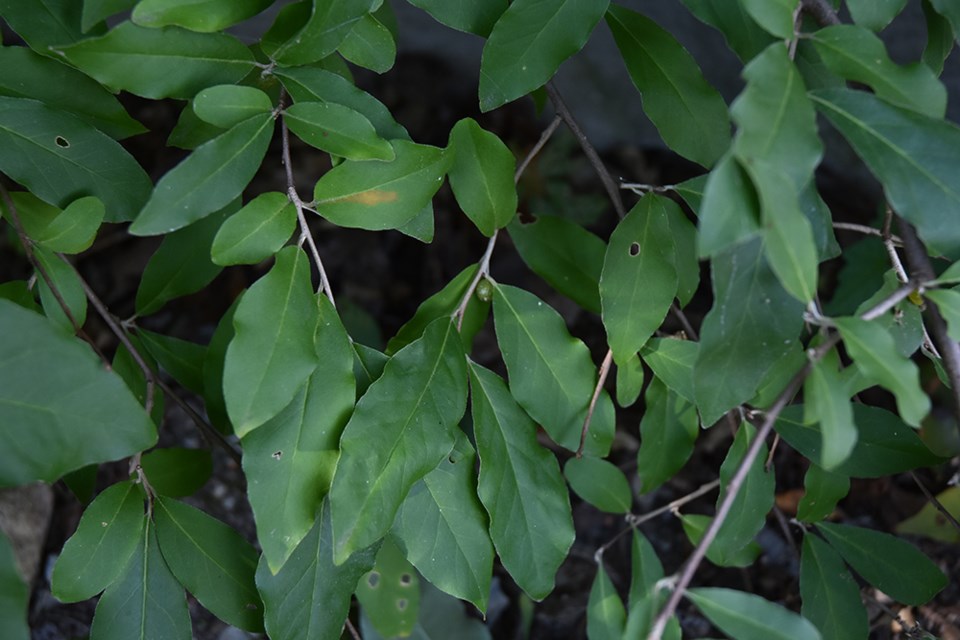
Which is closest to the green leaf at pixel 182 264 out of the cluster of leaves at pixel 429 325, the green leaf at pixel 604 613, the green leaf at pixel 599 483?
the cluster of leaves at pixel 429 325

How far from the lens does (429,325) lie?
3.82 ft

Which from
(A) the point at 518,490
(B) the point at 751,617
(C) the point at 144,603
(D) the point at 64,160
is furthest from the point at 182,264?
(B) the point at 751,617

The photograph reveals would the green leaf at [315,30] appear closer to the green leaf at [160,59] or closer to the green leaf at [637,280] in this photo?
the green leaf at [160,59]

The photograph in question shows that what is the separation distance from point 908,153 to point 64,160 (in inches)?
40.3

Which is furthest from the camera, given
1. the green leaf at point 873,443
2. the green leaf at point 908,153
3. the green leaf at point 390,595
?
the green leaf at point 390,595

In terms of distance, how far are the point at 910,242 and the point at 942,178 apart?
124 mm

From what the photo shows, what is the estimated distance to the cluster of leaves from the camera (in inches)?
37.4

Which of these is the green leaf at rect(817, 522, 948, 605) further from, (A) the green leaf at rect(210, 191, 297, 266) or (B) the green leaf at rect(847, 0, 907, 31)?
(A) the green leaf at rect(210, 191, 297, 266)

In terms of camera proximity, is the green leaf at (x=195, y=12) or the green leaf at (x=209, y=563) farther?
the green leaf at (x=209, y=563)

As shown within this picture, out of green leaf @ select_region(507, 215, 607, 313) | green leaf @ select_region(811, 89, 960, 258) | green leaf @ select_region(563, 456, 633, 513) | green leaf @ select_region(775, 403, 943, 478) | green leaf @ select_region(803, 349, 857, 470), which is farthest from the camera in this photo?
green leaf @ select_region(563, 456, 633, 513)

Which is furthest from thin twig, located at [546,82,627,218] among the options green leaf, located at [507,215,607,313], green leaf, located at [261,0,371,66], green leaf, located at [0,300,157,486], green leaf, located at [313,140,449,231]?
green leaf, located at [0,300,157,486]

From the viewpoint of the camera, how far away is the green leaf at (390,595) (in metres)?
1.63

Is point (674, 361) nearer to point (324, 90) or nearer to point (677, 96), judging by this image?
point (677, 96)

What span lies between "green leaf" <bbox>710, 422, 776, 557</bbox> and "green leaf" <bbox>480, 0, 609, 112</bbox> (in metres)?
0.57
